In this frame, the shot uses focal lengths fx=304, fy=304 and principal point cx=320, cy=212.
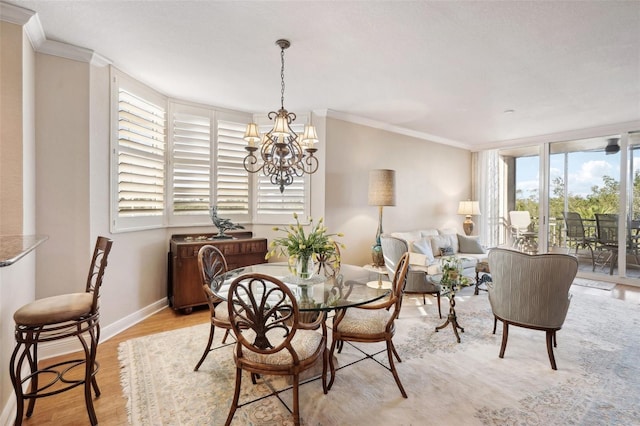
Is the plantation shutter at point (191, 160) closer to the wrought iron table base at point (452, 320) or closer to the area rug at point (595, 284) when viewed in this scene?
the wrought iron table base at point (452, 320)

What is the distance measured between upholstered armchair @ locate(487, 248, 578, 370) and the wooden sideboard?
9.42ft

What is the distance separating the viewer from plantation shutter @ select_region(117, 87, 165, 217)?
10.5ft

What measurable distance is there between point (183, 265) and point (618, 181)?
7046 millimetres

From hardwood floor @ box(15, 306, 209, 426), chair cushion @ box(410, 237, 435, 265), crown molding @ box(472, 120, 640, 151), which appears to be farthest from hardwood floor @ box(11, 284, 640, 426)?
crown molding @ box(472, 120, 640, 151)

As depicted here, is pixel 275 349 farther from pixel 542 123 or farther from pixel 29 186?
pixel 542 123

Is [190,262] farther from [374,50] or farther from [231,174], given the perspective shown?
[374,50]

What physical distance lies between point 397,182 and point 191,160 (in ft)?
11.2

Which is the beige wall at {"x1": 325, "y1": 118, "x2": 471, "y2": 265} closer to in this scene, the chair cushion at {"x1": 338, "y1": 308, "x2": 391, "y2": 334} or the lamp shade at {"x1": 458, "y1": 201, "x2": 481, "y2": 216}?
the lamp shade at {"x1": 458, "y1": 201, "x2": 481, "y2": 216}

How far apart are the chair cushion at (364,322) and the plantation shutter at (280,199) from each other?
2353mm

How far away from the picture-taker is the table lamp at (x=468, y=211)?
6.15 meters

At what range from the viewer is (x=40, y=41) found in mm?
2520

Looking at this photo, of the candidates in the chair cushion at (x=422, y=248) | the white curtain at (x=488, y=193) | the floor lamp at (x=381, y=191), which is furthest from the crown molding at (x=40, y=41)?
the white curtain at (x=488, y=193)

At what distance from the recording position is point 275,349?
1.71 metres

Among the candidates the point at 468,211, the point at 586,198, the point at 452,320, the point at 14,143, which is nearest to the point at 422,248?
the point at 452,320
